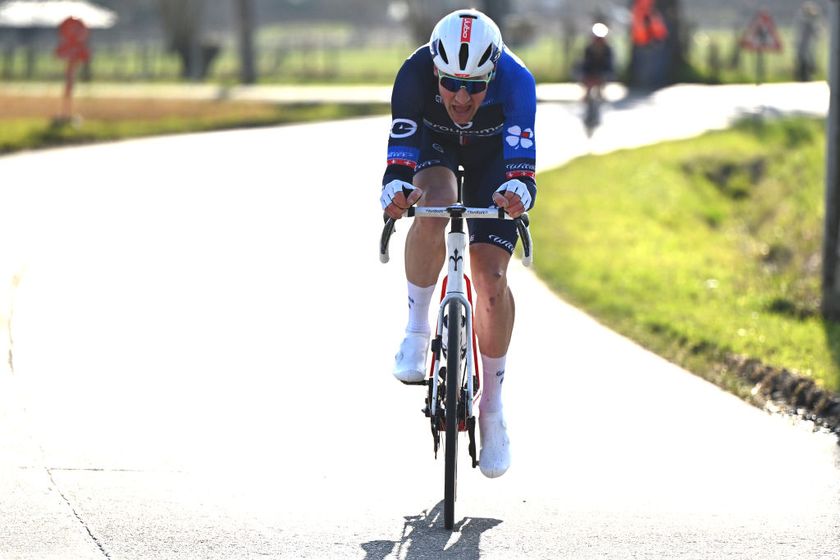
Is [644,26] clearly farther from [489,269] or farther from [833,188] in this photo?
[489,269]

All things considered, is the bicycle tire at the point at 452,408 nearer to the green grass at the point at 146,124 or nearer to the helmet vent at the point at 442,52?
the helmet vent at the point at 442,52

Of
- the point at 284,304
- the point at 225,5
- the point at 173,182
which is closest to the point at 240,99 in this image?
the point at 173,182

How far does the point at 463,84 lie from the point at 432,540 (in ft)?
5.56

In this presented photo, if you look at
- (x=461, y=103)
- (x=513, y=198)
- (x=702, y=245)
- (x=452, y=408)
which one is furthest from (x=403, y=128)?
(x=702, y=245)

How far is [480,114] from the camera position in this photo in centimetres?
662

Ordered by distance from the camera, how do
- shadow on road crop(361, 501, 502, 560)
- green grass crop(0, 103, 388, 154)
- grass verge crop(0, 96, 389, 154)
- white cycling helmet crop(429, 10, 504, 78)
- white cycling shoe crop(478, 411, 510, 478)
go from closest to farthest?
shadow on road crop(361, 501, 502, 560) → white cycling helmet crop(429, 10, 504, 78) → white cycling shoe crop(478, 411, 510, 478) → green grass crop(0, 103, 388, 154) → grass verge crop(0, 96, 389, 154)

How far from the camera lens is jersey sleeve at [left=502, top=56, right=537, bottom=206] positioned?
626 cm

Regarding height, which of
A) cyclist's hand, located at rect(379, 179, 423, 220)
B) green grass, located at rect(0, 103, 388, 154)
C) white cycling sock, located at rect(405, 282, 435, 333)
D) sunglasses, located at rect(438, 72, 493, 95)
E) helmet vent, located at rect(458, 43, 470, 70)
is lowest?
white cycling sock, located at rect(405, 282, 435, 333)

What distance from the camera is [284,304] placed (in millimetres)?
11086

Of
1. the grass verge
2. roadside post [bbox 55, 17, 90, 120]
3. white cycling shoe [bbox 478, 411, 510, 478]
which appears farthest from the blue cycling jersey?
roadside post [bbox 55, 17, 90, 120]

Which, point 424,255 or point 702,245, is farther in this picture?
point 702,245

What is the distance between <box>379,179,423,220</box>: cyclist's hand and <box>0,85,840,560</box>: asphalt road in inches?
46.0

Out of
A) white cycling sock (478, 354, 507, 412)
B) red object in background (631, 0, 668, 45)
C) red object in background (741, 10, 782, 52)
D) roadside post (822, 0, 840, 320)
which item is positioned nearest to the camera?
white cycling sock (478, 354, 507, 412)

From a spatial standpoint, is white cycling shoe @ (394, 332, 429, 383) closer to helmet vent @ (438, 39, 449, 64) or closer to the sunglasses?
the sunglasses
